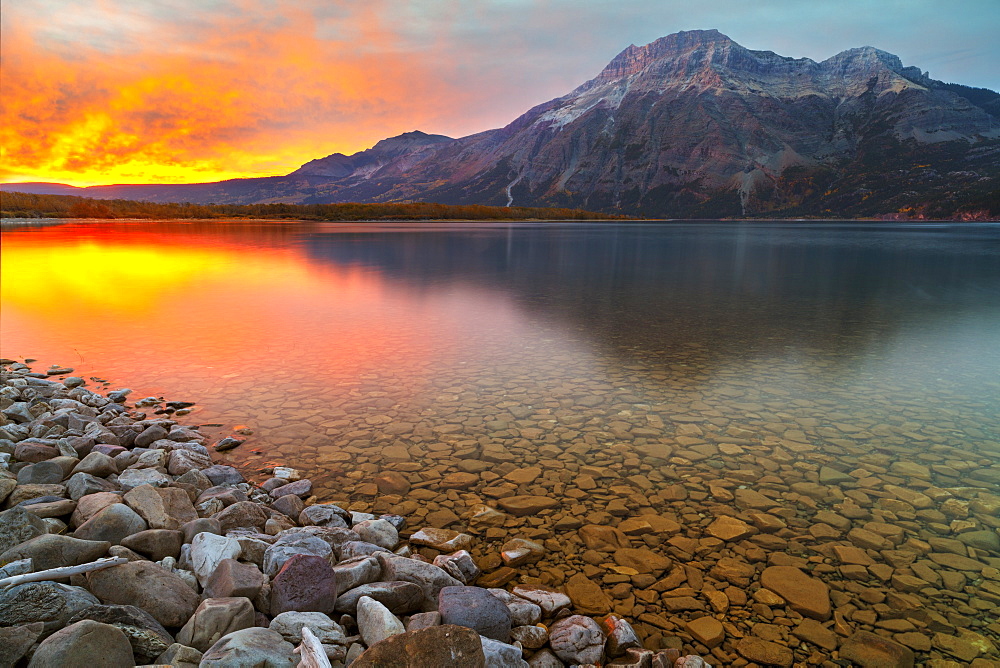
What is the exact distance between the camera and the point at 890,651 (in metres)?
5.60

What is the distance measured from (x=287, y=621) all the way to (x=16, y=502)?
470 cm

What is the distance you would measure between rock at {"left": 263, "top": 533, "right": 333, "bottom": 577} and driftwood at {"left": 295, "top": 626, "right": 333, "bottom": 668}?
1.31 metres

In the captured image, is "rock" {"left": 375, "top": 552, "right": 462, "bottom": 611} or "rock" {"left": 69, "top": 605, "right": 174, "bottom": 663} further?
"rock" {"left": 375, "top": 552, "right": 462, "bottom": 611}

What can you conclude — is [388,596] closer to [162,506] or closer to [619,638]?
[619,638]

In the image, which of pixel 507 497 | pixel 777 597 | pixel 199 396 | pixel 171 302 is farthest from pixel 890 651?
pixel 171 302

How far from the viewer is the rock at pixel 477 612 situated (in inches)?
207

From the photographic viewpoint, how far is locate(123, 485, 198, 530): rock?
6.71 metres

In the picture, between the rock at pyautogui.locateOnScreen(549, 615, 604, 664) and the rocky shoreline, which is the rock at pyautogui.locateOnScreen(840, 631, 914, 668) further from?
the rock at pyautogui.locateOnScreen(549, 615, 604, 664)

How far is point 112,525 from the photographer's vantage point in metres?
6.19

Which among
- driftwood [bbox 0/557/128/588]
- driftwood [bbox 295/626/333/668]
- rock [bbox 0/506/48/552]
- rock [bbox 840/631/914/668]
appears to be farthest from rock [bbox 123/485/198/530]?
rock [bbox 840/631/914/668]

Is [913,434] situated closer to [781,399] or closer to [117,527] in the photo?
[781,399]

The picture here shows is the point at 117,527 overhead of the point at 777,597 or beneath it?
overhead

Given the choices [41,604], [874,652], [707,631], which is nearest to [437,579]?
[707,631]

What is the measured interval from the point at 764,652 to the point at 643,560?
70.6 inches
